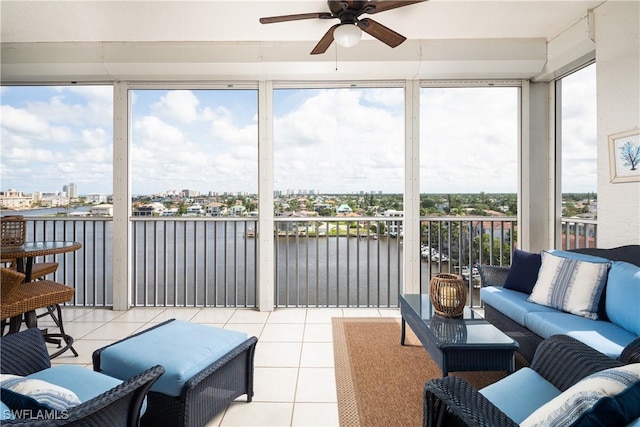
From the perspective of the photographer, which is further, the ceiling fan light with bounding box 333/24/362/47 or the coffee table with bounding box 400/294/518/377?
the ceiling fan light with bounding box 333/24/362/47

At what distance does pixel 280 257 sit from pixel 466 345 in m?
2.63

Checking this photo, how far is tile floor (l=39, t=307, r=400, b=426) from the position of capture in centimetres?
205

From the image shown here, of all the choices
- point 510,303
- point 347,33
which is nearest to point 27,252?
point 347,33

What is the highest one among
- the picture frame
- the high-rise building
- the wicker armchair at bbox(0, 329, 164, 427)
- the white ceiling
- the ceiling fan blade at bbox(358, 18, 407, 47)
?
the white ceiling

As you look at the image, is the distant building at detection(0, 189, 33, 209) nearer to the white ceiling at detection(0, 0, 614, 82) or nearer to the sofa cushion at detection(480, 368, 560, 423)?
the white ceiling at detection(0, 0, 614, 82)

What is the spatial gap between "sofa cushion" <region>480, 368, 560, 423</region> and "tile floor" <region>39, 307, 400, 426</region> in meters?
0.94

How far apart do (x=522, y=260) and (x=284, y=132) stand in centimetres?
283

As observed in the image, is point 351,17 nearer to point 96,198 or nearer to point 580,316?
point 580,316

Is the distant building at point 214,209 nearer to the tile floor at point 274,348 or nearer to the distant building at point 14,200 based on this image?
the tile floor at point 274,348

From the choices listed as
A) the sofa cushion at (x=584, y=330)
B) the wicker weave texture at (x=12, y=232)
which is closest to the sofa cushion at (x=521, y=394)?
the sofa cushion at (x=584, y=330)

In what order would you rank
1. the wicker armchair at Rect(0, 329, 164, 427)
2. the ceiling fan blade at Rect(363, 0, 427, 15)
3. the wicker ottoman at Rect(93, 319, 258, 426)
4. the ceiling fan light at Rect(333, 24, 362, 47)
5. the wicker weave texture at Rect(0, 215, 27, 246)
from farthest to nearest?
1. the wicker weave texture at Rect(0, 215, 27, 246)
2. the ceiling fan light at Rect(333, 24, 362, 47)
3. the ceiling fan blade at Rect(363, 0, 427, 15)
4. the wicker ottoman at Rect(93, 319, 258, 426)
5. the wicker armchair at Rect(0, 329, 164, 427)

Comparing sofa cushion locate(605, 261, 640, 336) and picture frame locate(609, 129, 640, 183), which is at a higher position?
picture frame locate(609, 129, 640, 183)

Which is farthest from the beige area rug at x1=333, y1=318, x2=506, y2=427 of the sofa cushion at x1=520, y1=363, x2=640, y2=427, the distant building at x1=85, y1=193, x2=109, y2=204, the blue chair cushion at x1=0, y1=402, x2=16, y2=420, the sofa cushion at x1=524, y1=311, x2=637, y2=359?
the distant building at x1=85, y1=193, x2=109, y2=204

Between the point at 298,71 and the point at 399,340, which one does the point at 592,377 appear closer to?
the point at 399,340
